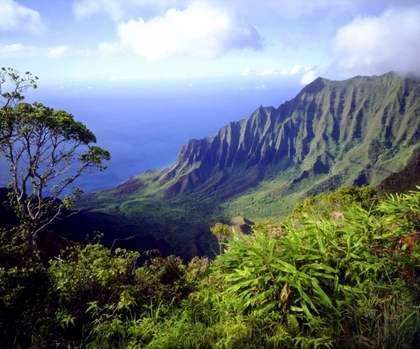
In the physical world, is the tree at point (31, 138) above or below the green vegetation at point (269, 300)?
above

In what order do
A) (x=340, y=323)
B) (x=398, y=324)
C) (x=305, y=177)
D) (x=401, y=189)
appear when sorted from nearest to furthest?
(x=398, y=324) → (x=340, y=323) → (x=401, y=189) → (x=305, y=177)

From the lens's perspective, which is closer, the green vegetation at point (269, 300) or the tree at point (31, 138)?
the green vegetation at point (269, 300)

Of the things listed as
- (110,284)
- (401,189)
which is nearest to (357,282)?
(110,284)

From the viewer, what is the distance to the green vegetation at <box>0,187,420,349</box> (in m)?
3.31

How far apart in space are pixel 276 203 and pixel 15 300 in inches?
6090

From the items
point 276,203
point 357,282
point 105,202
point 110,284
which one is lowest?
point 276,203

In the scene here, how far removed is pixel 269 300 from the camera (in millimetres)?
3611

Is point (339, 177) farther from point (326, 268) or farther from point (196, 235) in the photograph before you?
point (326, 268)

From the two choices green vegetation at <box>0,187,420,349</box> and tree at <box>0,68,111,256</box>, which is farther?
tree at <box>0,68,111,256</box>

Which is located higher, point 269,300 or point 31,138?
point 31,138

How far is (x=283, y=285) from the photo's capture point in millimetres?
3635

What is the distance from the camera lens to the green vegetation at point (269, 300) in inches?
130

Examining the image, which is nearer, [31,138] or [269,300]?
[269,300]

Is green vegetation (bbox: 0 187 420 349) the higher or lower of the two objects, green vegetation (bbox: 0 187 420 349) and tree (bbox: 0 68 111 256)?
the lower
